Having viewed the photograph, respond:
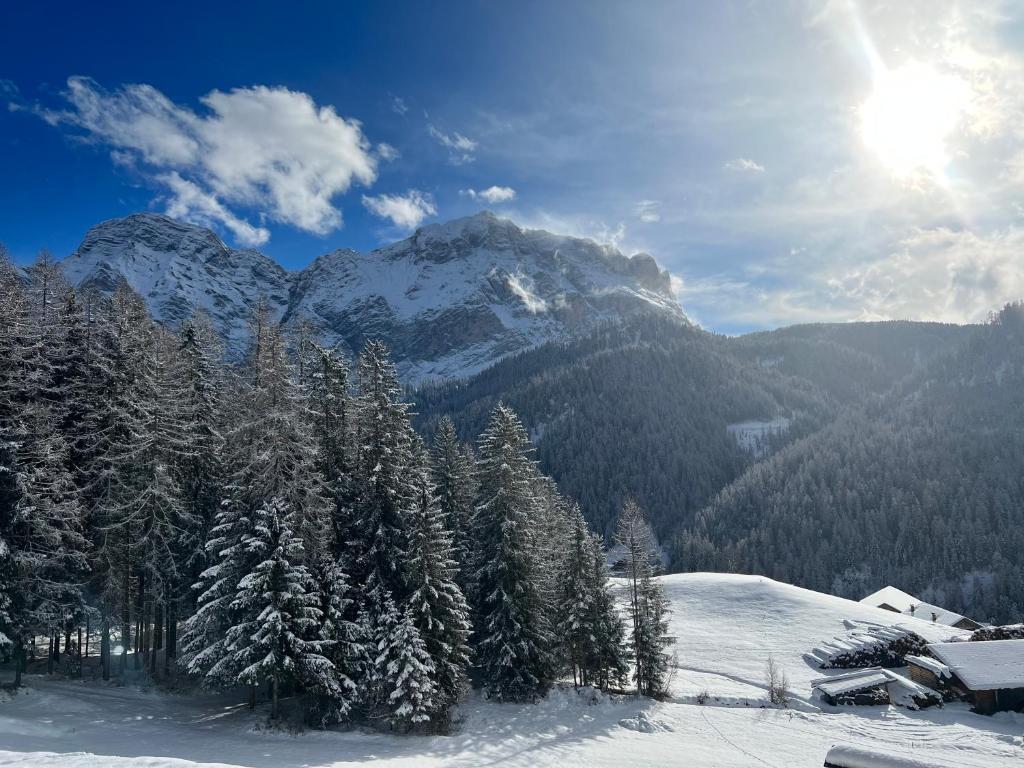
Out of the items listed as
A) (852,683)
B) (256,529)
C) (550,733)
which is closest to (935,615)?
(852,683)

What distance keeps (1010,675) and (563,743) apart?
100 ft

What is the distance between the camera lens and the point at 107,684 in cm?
2770

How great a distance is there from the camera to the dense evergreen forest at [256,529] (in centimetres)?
2458

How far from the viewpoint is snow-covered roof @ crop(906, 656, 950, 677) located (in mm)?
40094

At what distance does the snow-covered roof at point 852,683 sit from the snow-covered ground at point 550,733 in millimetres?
1214

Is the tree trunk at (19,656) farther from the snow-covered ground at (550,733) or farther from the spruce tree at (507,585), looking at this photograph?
the spruce tree at (507,585)

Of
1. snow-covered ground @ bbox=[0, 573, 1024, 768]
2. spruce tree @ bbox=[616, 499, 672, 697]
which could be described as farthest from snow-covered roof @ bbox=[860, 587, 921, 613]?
spruce tree @ bbox=[616, 499, 672, 697]

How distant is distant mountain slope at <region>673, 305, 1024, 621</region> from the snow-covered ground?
94.6 meters

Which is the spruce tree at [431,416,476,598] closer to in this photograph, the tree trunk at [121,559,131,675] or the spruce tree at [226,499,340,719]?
the spruce tree at [226,499,340,719]

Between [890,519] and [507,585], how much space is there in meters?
139

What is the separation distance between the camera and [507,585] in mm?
33125

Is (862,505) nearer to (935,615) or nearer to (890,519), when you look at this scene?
(890,519)

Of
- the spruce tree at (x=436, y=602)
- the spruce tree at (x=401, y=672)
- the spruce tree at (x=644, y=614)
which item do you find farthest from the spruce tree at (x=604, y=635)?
the spruce tree at (x=401, y=672)

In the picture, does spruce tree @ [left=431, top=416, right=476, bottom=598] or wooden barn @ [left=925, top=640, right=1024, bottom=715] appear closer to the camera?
wooden barn @ [left=925, top=640, right=1024, bottom=715]
